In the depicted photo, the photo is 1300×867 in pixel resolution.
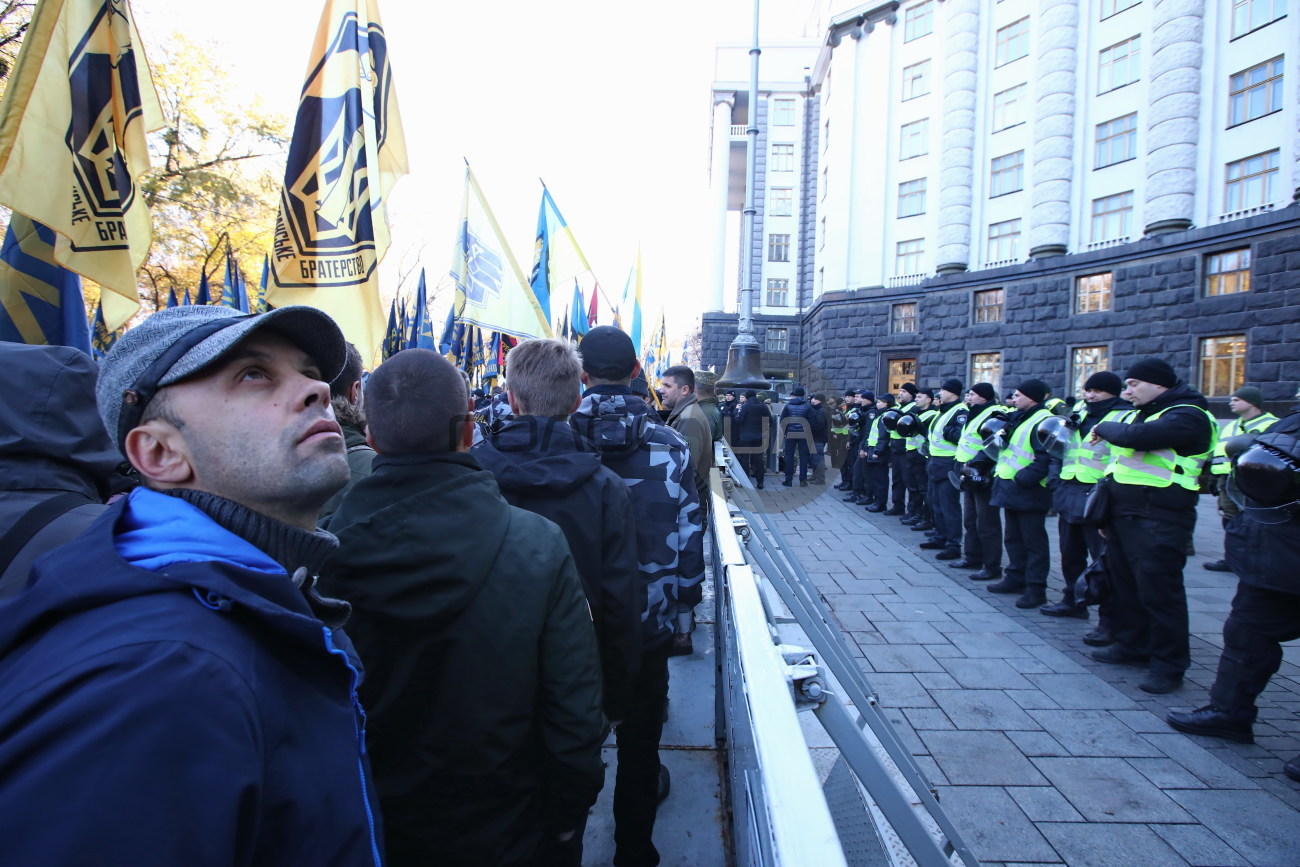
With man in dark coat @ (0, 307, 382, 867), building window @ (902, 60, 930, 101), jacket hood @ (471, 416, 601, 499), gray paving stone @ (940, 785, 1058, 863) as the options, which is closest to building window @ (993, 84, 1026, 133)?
building window @ (902, 60, 930, 101)

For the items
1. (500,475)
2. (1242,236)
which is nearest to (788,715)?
(500,475)

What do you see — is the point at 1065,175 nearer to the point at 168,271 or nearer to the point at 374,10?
the point at 374,10

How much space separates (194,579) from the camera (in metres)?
0.77

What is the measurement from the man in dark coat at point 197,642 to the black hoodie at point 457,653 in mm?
377

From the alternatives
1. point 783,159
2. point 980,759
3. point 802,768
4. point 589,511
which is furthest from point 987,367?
point 802,768

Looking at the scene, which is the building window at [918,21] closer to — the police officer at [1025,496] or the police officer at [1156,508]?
the police officer at [1025,496]

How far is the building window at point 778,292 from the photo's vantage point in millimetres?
36250

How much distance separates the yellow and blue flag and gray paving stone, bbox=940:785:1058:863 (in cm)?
387

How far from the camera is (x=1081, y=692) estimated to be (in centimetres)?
415

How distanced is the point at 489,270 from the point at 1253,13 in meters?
21.7

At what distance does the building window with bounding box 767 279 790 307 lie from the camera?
36.2 meters

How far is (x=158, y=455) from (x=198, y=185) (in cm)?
1830

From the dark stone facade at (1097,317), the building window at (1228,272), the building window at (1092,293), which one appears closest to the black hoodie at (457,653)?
the dark stone facade at (1097,317)

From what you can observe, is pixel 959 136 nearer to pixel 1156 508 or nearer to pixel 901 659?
pixel 1156 508
